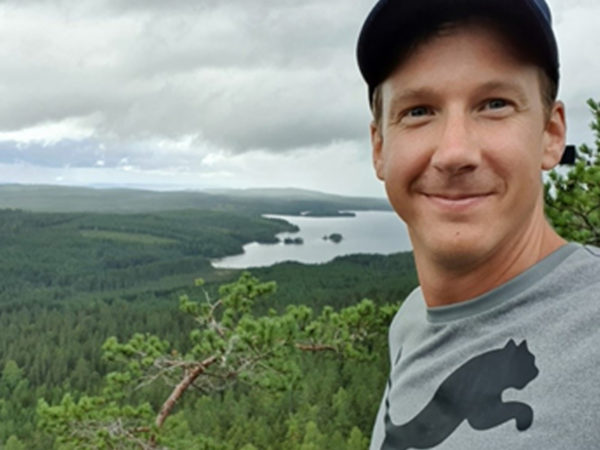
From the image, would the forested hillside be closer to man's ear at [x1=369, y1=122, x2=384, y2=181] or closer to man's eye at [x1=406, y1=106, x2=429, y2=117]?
man's ear at [x1=369, y1=122, x2=384, y2=181]

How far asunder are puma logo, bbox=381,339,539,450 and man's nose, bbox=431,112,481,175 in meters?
0.44

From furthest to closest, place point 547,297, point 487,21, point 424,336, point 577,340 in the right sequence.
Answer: point 424,336
point 487,21
point 547,297
point 577,340

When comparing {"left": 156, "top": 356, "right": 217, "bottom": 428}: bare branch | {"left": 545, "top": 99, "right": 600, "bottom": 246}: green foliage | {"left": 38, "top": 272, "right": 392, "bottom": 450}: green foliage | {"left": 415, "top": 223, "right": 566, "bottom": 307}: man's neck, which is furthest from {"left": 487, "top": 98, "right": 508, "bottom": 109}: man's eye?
{"left": 156, "top": 356, "right": 217, "bottom": 428}: bare branch

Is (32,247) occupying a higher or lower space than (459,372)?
lower

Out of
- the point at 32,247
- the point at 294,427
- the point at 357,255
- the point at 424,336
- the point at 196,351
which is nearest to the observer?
the point at 424,336

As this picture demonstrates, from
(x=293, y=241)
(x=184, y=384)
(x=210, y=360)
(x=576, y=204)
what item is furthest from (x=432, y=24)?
(x=293, y=241)

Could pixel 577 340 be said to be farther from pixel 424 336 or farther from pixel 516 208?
pixel 424 336

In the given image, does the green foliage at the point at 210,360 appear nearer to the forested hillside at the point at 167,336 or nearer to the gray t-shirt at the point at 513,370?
the forested hillside at the point at 167,336

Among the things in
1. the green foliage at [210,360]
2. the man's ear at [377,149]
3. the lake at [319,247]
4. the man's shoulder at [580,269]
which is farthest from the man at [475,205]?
the lake at [319,247]

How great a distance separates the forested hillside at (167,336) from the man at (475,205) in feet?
17.6

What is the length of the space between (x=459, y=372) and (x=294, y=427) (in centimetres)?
5268

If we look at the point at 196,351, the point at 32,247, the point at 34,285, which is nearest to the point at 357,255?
the point at 34,285

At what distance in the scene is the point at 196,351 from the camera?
28.1ft

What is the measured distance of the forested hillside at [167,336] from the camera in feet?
31.9
